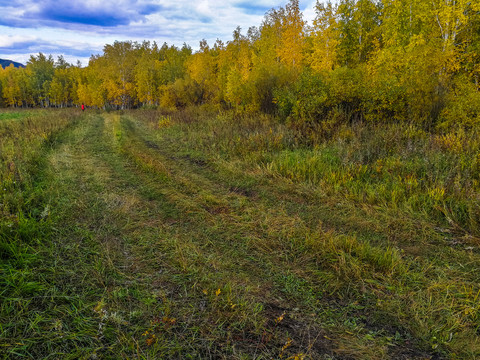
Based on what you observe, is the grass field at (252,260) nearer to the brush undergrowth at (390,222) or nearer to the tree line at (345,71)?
the brush undergrowth at (390,222)

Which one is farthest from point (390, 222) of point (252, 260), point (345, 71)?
point (345, 71)

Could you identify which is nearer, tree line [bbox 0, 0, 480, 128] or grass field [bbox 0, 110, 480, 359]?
grass field [bbox 0, 110, 480, 359]

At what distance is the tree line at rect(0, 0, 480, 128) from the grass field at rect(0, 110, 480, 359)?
2.88 meters

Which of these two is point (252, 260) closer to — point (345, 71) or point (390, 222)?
point (390, 222)

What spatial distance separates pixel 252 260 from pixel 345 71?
993 centimetres

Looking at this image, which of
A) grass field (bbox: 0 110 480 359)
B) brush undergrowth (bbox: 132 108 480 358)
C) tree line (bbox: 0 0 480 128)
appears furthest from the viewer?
tree line (bbox: 0 0 480 128)

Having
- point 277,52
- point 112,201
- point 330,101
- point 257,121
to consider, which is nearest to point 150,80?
point 277,52

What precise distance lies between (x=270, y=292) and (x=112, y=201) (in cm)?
367

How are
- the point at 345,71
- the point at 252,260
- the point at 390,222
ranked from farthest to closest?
1. the point at 345,71
2. the point at 390,222
3. the point at 252,260

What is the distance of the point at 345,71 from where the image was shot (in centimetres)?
1055

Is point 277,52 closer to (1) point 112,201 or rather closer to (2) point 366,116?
(2) point 366,116

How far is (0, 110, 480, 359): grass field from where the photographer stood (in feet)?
7.28

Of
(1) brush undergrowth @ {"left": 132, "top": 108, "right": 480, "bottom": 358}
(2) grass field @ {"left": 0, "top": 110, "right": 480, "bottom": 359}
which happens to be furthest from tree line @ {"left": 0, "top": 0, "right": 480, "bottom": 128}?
(2) grass field @ {"left": 0, "top": 110, "right": 480, "bottom": 359}

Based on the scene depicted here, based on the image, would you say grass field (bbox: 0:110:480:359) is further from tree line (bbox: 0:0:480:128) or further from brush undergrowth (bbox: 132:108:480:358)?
tree line (bbox: 0:0:480:128)
